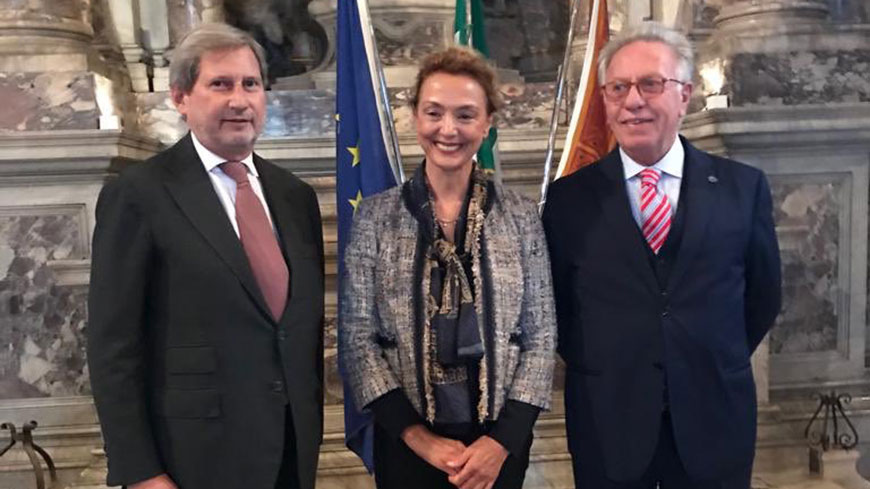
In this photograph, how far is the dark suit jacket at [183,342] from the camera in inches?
66.7

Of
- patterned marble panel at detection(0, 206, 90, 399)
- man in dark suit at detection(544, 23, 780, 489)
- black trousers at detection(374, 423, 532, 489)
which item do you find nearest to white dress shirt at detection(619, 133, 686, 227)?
man in dark suit at detection(544, 23, 780, 489)

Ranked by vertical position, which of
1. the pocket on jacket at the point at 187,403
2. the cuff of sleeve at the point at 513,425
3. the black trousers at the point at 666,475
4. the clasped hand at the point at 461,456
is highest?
the pocket on jacket at the point at 187,403

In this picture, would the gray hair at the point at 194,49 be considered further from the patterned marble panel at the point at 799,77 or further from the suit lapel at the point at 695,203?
the patterned marble panel at the point at 799,77

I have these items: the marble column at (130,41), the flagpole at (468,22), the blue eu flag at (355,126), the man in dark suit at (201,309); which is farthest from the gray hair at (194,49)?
the marble column at (130,41)

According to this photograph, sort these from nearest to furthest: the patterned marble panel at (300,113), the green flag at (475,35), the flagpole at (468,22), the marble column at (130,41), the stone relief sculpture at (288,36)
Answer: the green flag at (475,35) → the flagpole at (468,22) → the patterned marble panel at (300,113) → the marble column at (130,41) → the stone relief sculpture at (288,36)

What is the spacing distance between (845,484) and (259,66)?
2867 mm

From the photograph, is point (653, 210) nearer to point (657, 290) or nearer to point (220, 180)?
point (657, 290)

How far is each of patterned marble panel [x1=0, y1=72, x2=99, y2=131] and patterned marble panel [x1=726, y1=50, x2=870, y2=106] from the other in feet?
9.46

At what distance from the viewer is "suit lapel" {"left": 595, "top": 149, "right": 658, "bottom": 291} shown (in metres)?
1.86

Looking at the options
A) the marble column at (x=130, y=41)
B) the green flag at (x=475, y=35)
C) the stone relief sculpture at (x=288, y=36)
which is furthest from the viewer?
the stone relief sculpture at (x=288, y=36)

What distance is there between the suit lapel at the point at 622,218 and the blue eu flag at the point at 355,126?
115 centimetres

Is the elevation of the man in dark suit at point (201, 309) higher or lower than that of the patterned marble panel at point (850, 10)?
lower

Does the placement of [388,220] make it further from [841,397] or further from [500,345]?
[841,397]

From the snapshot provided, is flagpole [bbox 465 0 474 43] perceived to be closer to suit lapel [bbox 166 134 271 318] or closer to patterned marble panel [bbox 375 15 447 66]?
patterned marble panel [bbox 375 15 447 66]
